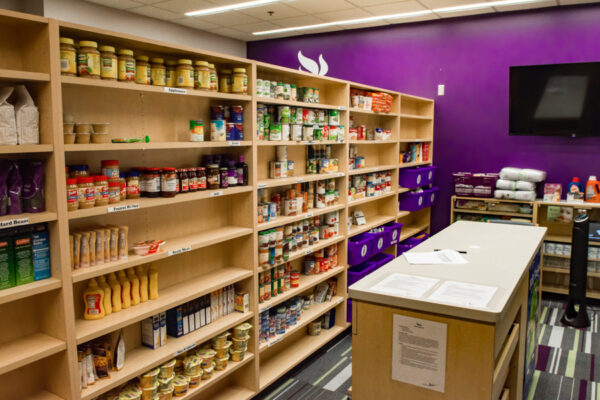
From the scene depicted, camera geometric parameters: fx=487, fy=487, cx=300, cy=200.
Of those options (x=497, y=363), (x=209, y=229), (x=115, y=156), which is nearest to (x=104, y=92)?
(x=115, y=156)

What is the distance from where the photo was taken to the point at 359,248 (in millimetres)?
4582

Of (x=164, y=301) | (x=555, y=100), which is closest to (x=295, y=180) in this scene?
(x=164, y=301)

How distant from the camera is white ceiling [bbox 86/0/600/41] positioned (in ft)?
19.0

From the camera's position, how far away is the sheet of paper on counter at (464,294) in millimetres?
2125

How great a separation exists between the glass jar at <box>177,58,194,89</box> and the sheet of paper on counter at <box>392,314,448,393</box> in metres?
1.67

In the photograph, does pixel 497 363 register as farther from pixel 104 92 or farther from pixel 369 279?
pixel 104 92

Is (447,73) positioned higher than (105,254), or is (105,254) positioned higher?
(447,73)

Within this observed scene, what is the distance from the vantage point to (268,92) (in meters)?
3.40

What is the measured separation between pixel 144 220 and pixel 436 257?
1738 millimetres

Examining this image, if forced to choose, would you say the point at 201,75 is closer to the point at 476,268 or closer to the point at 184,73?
the point at 184,73

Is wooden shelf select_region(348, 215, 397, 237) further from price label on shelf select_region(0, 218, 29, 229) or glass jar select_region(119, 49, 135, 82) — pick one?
price label on shelf select_region(0, 218, 29, 229)

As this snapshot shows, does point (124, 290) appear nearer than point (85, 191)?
No

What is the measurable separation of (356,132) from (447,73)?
248 cm

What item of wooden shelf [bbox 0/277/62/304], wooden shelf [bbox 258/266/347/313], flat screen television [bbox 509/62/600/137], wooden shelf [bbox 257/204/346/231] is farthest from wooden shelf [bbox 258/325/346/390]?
flat screen television [bbox 509/62/600/137]
